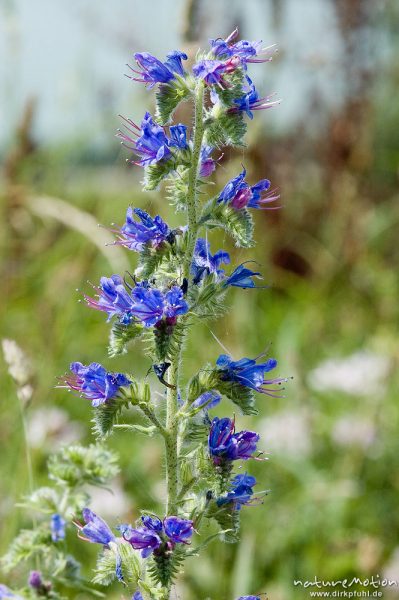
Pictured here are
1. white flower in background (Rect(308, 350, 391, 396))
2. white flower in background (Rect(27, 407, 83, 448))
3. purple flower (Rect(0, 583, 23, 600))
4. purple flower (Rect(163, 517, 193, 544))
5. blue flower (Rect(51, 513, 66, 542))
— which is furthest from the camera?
white flower in background (Rect(308, 350, 391, 396))

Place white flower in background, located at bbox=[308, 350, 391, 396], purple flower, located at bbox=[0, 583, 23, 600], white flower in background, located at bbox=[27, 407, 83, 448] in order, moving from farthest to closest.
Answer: white flower in background, located at bbox=[308, 350, 391, 396], white flower in background, located at bbox=[27, 407, 83, 448], purple flower, located at bbox=[0, 583, 23, 600]

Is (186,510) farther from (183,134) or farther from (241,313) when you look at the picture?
(241,313)

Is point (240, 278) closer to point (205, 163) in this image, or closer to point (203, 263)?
point (203, 263)

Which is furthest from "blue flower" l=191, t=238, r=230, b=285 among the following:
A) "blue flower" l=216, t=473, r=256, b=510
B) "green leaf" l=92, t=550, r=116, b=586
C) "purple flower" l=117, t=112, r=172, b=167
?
"green leaf" l=92, t=550, r=116, b=586

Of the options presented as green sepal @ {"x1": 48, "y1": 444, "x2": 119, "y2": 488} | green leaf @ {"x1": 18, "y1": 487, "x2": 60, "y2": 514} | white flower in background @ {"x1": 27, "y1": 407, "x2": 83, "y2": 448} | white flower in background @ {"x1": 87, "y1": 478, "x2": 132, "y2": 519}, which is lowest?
green leaf @ {"x1": 18, "y1": 487, "x2": 60, "y2": 514}

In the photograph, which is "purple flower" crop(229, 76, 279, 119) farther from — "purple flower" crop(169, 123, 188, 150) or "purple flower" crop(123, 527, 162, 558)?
"purple flower" crop(123, 527, 162, 558)

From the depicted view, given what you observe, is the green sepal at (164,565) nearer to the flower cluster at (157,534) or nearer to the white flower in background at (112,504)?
the flower cluster at (157,534)

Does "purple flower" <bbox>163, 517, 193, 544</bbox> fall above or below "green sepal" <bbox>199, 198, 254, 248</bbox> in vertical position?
below

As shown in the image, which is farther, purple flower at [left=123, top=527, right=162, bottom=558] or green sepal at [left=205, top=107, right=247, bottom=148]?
green sepal at [left=205, top=107, right=247, bottom=148]

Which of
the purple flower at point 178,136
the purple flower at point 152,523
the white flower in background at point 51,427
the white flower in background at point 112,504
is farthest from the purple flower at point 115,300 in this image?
the white flower in background at point 51,427
